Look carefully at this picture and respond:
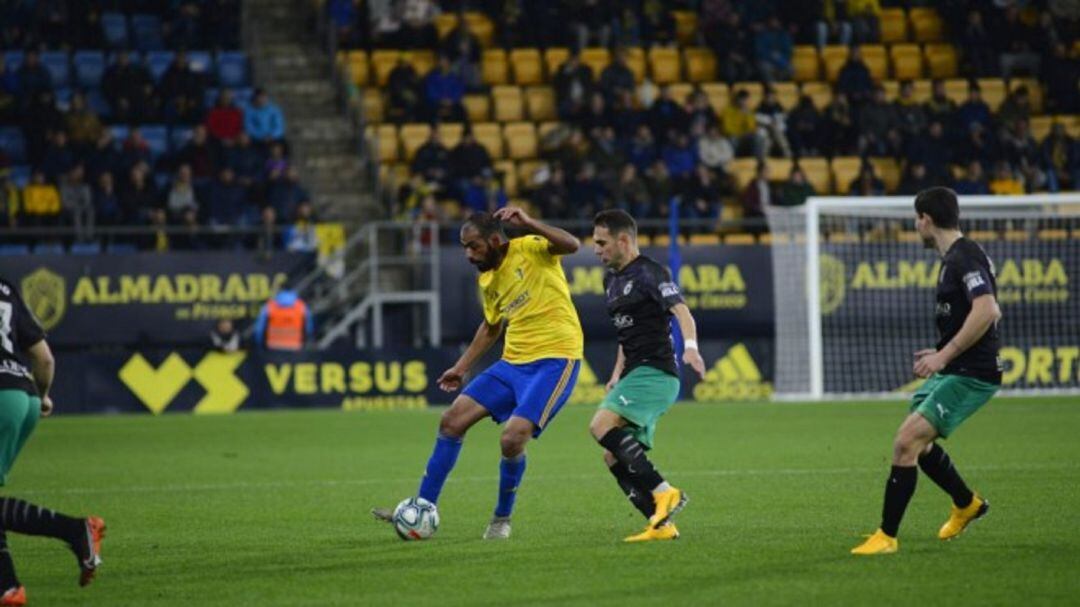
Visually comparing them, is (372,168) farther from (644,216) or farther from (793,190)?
(793,190)

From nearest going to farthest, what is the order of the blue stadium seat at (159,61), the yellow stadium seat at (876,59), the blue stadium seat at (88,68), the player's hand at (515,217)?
the player's hand at (515,217) → the blue stadium seat at (88,68) → the blue stadium seat at (159,61) → the yellow stadium seat at (876,59)

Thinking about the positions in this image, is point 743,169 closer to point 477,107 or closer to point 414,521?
point 477,107

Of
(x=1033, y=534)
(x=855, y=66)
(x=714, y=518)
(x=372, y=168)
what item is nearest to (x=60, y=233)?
(x=372, y=168)

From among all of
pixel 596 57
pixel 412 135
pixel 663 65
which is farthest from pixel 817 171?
pixel 412 135

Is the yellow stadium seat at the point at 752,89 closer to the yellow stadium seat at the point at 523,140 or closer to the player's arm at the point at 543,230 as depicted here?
the yellow stadium seat at the point at 523,140

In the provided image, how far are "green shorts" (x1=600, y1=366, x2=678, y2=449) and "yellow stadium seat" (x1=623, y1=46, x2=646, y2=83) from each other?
71.9 feet

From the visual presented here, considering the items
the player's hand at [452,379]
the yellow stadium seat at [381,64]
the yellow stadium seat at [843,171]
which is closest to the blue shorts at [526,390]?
the player's hand at [452,379]

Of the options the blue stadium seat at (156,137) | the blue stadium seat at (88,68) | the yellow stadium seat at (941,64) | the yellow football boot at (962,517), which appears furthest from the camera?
the yellow stadium seat at (941,64)

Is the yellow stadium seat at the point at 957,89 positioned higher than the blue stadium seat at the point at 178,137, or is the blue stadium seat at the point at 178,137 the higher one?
the yellow stadium seat at the point at 957,89

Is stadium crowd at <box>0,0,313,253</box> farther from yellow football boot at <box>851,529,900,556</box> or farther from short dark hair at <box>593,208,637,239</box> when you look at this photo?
yellow football boot at <box>851,529,900,556</box>

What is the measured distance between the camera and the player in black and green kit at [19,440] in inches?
340

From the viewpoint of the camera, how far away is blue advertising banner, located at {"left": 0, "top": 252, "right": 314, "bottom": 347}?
26142 millimetres

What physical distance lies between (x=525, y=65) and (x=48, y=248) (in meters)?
9.52

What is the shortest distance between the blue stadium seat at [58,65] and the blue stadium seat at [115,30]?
1017 mm
